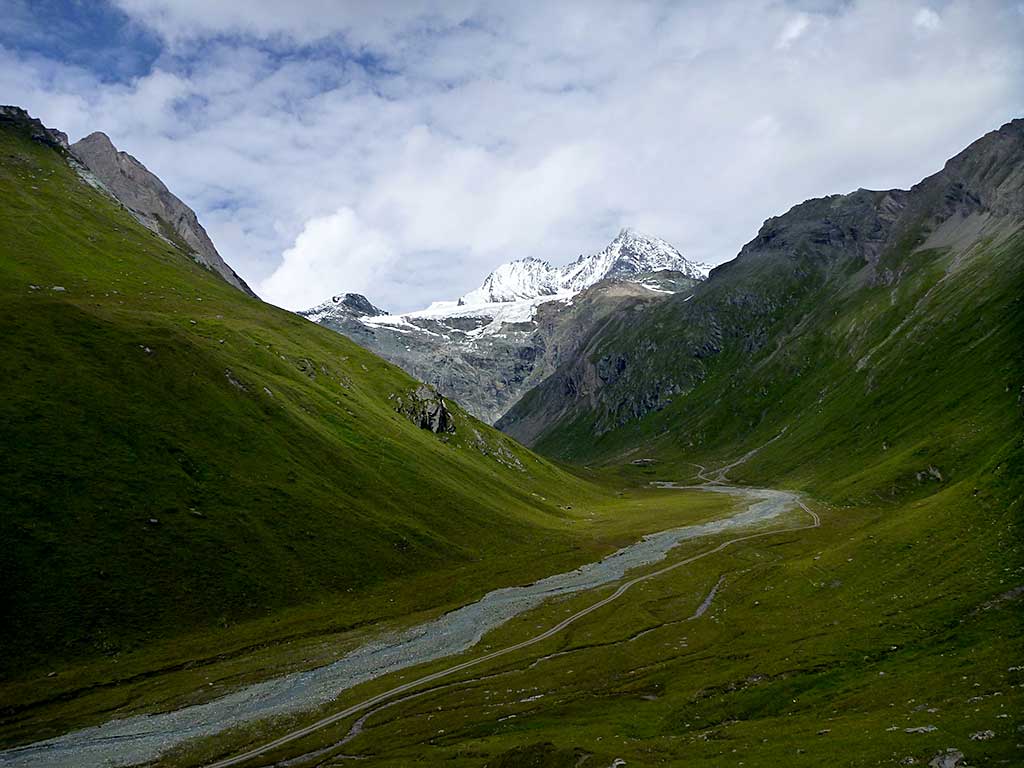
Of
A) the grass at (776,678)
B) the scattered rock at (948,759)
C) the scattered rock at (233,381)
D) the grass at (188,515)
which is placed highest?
the scattered rock at (233,381)

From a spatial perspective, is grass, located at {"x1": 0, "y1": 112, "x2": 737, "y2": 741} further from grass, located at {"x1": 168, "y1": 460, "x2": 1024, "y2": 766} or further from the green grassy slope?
grass, located at {"x1": 168, "y1": 460, "x2": 1024, "y2": 766}

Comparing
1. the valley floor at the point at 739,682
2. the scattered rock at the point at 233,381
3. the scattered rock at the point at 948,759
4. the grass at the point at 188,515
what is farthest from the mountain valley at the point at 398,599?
the scattered rock at the point at 233,381

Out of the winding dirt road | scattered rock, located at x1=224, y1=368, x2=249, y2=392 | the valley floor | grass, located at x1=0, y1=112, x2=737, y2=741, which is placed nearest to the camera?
the valley floor

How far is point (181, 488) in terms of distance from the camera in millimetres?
101562

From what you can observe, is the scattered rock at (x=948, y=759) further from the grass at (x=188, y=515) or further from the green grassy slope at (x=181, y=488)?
the green grassy slope at (x=181, y=488)

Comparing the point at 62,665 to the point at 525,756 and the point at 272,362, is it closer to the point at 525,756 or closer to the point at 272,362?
the point at 525,756

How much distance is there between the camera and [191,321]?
169375mm

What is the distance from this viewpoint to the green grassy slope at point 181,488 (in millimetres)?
80438

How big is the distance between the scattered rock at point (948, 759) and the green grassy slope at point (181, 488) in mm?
74340

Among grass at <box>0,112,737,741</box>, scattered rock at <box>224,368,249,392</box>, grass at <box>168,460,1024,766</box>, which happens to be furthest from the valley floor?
scattered rock at <box>224,368,249,392</box>

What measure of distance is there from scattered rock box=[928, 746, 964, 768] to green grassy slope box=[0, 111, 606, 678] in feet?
244

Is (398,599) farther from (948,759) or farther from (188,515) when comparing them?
(948,759)

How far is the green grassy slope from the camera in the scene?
8044cm

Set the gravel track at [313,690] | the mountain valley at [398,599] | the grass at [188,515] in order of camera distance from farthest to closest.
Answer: the grass at [188,515] < the gravel track at [313,690] < the mountain valley at [398,599]
